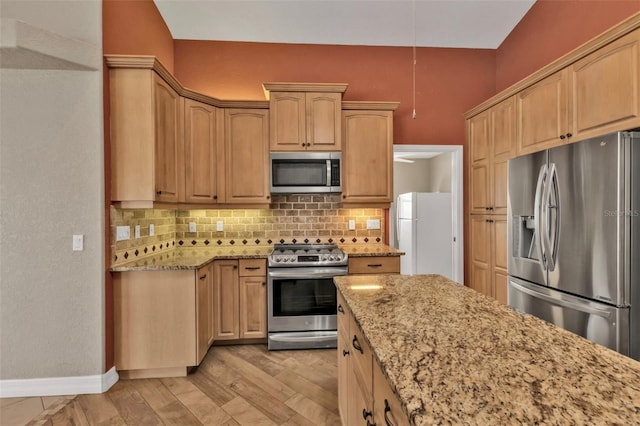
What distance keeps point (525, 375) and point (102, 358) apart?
267 cm

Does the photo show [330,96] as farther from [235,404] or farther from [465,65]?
[235,404]

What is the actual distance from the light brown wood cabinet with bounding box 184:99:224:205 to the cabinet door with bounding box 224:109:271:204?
0.32 ft

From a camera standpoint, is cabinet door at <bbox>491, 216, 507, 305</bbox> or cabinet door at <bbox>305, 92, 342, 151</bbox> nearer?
cabinet door at <bbox>491, 216, 507, 305</bbox>

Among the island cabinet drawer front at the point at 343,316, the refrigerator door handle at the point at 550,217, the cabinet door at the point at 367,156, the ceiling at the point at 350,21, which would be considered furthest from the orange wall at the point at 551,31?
the island cabinet drawer front at the point at 343,316

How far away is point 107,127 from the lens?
2.31 metres

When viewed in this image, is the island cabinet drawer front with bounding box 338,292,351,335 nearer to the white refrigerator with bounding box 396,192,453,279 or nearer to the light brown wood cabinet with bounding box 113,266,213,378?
the light brown wood cabinet with bounding box 113,266,213,378

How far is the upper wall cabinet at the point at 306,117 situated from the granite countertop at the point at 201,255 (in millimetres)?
1079

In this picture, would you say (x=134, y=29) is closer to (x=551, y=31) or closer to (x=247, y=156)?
(x=247, y=156)

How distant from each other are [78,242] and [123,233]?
0.97 ft

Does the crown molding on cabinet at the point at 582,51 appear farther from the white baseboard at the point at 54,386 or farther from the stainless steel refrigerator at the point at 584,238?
the white baseboard at the point at 54,386

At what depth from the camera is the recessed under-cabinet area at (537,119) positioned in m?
1.84

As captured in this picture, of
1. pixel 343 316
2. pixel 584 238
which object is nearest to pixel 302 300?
pixel 343 316

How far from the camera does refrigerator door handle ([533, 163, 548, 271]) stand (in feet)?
7.35

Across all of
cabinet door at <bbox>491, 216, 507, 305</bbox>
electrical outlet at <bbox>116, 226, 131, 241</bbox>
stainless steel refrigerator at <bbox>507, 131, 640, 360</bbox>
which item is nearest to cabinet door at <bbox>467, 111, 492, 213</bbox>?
cabinet door at <bbox>491, 216, 507, 305</bbox>
